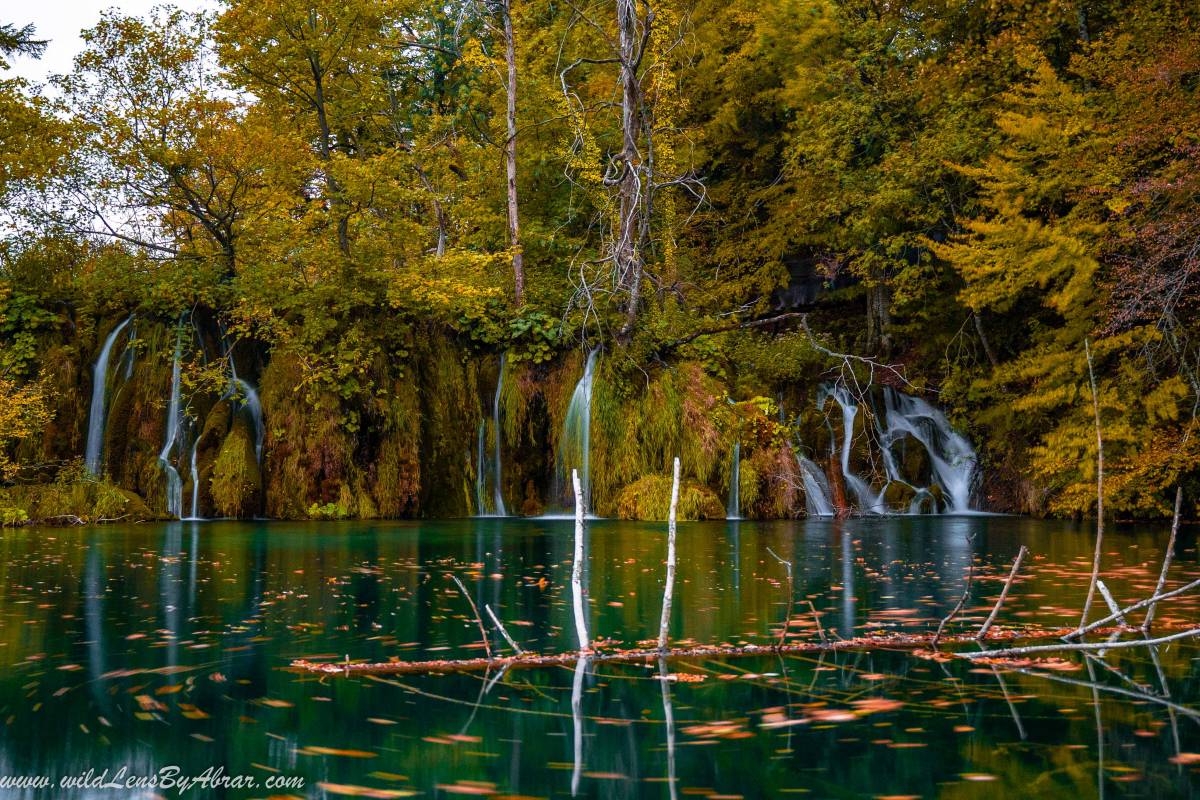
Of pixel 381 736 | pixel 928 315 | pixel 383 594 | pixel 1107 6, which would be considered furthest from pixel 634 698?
pixel 1107 6

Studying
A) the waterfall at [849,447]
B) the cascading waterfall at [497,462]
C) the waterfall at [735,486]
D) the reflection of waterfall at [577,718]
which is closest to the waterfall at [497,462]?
the cascading waterfall at [497,462]

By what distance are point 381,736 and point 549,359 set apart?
16.3 meters

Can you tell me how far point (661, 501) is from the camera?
17.8 m

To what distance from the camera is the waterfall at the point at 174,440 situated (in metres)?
18.3

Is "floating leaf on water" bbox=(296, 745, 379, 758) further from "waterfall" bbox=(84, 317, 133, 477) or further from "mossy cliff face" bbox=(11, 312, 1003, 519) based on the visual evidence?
"waterfall" bbox=(84, 317, 133, 477)

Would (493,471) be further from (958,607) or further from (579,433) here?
(958,607)

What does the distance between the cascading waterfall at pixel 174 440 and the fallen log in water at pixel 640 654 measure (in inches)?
555

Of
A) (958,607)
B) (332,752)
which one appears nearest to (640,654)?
(958,607)

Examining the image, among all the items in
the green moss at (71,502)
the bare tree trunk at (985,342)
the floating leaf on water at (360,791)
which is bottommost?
the floating leaf on water at (360,791)

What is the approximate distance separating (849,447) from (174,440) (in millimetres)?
13015

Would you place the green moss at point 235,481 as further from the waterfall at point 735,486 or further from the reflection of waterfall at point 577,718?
the reflection of waterfall at point 577,718

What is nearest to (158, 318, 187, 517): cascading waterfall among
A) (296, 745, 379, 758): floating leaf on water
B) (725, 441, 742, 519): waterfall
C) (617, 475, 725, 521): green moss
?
(617, 475, 725, 521): green moss

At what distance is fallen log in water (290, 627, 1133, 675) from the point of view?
17.1ft

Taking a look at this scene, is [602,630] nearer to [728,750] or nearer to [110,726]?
[728,750]
